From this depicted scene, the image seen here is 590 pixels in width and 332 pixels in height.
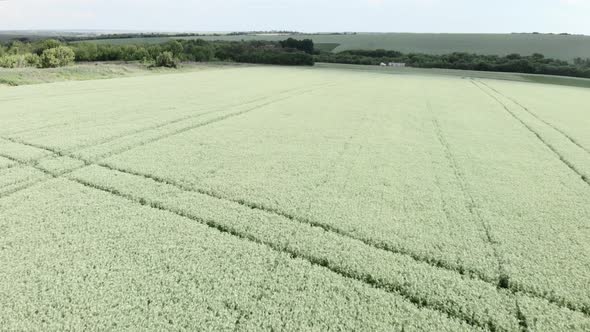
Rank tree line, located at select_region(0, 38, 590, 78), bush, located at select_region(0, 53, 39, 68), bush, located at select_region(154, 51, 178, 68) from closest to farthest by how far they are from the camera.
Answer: bush, located at select_region(0, 53, 39, 68), bush, located at select_region(154, 51, 178, 68), tree line, located at select_region(0, 38, 590, 78)

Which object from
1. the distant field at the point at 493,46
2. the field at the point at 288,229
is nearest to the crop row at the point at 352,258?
the field at the point at 288,229

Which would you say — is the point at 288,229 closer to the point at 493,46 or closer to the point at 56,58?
the point at 56,58

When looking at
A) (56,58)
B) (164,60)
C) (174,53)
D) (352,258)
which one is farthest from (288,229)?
(174,53)

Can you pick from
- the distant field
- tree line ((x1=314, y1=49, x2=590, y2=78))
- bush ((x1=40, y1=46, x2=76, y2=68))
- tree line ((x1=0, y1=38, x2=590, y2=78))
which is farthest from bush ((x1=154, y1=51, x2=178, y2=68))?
the distant field

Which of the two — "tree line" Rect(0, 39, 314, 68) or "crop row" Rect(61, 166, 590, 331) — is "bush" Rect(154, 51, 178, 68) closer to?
"tree line" Rect(0, 39, 314, 68)

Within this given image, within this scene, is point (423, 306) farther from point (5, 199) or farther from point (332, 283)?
point (5, 199)

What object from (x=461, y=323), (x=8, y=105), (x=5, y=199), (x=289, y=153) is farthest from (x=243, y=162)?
(x=8, y=105)
